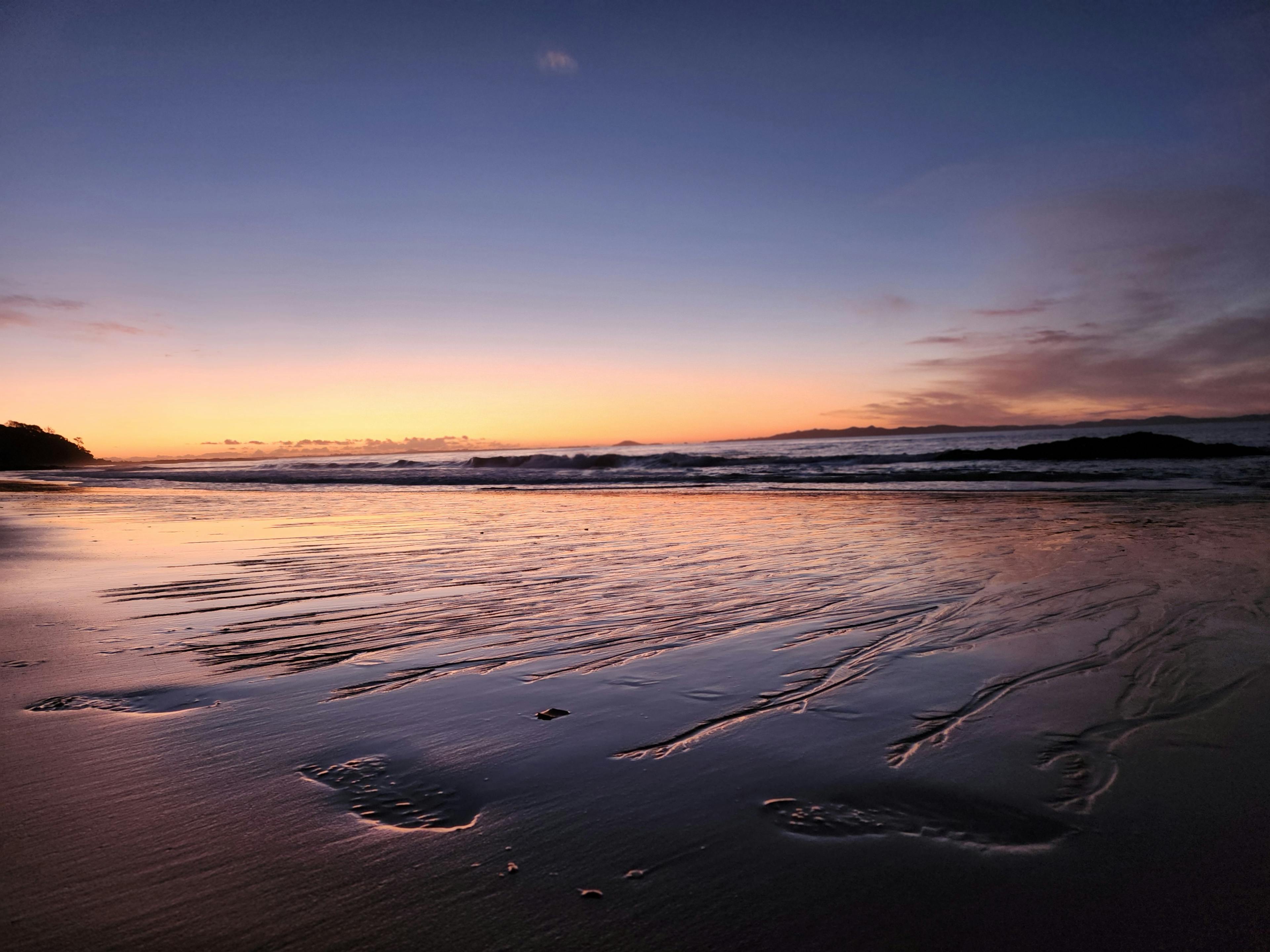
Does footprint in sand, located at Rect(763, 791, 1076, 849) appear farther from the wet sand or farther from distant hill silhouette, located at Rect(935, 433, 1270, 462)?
distant hill silhouette, located at Rect(935, 433, 1270, 462)

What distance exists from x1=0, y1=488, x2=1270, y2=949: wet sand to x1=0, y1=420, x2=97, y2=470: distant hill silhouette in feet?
238

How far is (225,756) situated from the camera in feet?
8.05

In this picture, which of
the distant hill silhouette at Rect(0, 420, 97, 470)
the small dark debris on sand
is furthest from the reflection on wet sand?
the distant hill silhouette at Rect(0, 420, 97, 470)

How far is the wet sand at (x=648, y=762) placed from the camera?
1.59 meters

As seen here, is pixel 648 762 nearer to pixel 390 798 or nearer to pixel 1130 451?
pixel 390 798

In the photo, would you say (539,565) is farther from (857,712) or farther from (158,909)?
(158,909)

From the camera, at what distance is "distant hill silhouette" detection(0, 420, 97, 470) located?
62562mm

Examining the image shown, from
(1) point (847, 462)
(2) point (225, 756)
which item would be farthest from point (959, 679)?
(1) point (847, 462)

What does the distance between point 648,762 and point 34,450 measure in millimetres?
89145

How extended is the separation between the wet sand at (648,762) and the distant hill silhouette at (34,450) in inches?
2861

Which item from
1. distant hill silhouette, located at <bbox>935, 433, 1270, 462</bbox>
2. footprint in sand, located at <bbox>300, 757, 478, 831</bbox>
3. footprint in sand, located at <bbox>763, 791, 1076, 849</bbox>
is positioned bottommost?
footprint in sand, located at <bbox>300, 757, 478, 831</bbox>

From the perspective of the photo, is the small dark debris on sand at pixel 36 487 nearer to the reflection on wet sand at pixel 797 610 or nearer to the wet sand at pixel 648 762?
the reflection on wet sand at pixel 797 610

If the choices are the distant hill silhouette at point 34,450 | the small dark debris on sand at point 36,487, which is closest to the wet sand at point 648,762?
the small dark debris on sand at point 36,487

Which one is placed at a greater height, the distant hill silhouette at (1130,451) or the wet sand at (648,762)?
the distant hill silhouette at (1130,451)
